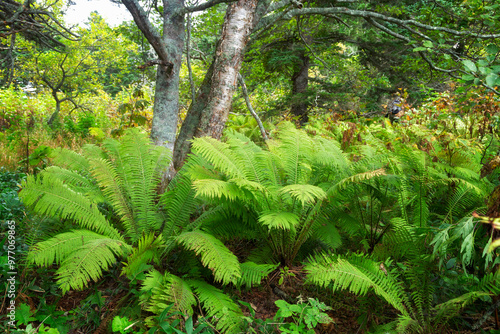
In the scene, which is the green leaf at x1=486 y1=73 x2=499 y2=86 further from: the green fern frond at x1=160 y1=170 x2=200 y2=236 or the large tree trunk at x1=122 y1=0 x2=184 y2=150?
the large tree trunk at x1=122 y1=0 x2=184 y2=150

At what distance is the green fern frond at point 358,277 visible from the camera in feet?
4.78

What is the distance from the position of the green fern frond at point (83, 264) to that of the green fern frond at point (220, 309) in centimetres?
53

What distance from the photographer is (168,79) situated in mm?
3160

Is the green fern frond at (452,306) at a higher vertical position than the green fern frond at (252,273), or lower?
higher

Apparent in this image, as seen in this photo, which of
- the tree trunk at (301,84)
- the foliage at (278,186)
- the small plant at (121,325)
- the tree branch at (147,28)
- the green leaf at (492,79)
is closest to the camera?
the green leaf at (492,79)

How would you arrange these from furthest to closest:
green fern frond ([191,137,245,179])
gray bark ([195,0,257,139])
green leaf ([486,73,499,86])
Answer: gray bark ([195,0,257,139])
green fern frond ([191,137,245,179])
green leaf ([486,73,499,86])

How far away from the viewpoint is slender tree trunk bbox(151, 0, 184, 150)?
3.15 metres

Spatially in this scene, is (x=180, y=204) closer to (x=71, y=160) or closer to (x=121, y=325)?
(x=121, y=325)

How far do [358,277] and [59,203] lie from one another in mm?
1785

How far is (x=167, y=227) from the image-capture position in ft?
6.77

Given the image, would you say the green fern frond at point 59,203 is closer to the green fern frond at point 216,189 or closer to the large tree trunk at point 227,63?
the green fern frond at point 216,189

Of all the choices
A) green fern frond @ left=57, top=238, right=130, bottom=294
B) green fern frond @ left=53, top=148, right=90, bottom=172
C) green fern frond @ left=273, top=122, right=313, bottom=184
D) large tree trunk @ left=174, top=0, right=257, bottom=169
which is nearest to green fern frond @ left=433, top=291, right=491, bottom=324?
green fern frond @ left=273, top=122, right=313, bottom=184

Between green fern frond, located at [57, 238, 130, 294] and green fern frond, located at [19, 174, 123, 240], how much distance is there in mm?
324

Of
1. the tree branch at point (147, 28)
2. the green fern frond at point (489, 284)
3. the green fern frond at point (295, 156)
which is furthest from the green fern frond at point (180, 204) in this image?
the green fern frond at point (489, 284)
